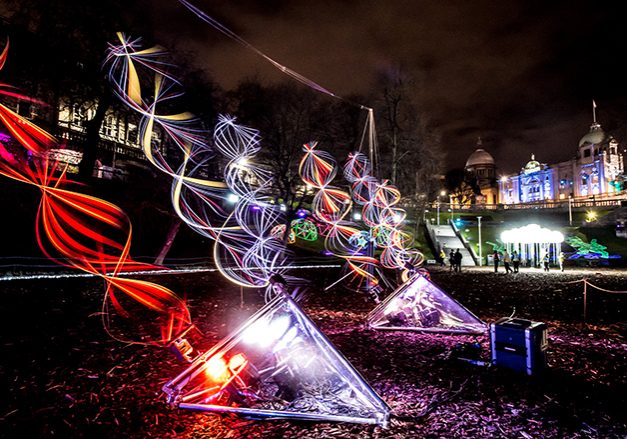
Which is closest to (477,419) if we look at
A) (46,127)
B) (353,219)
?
(46,127)

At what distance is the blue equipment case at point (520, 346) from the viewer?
575 centimetres

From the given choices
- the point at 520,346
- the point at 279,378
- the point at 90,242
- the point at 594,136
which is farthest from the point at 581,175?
the point at 279,378

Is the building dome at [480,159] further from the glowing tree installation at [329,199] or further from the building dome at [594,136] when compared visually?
the glowing tree installation at [329,199]

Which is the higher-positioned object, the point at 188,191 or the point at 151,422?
the point at 188,191

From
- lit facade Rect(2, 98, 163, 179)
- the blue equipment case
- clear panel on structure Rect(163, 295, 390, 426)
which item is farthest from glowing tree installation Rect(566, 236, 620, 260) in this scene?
Result: lit facade Rect(2, 98, 163, 179)

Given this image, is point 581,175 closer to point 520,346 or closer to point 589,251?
point 589,251

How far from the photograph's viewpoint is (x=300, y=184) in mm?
35312

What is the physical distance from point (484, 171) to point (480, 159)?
5.49 meters

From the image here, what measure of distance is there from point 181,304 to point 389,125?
110ft

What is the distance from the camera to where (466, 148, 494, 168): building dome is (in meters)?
146

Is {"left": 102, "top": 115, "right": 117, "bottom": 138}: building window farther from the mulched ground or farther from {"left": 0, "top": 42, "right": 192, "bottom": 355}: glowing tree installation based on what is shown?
the mulched ground

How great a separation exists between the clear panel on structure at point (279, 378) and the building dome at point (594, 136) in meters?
124

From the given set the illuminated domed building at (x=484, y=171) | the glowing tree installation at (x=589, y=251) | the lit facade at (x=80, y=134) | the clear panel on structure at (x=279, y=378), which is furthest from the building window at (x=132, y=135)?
the illuminated domed building at (x=484, y=171)

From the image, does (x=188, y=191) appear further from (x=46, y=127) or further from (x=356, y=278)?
(x=356, y=278)
